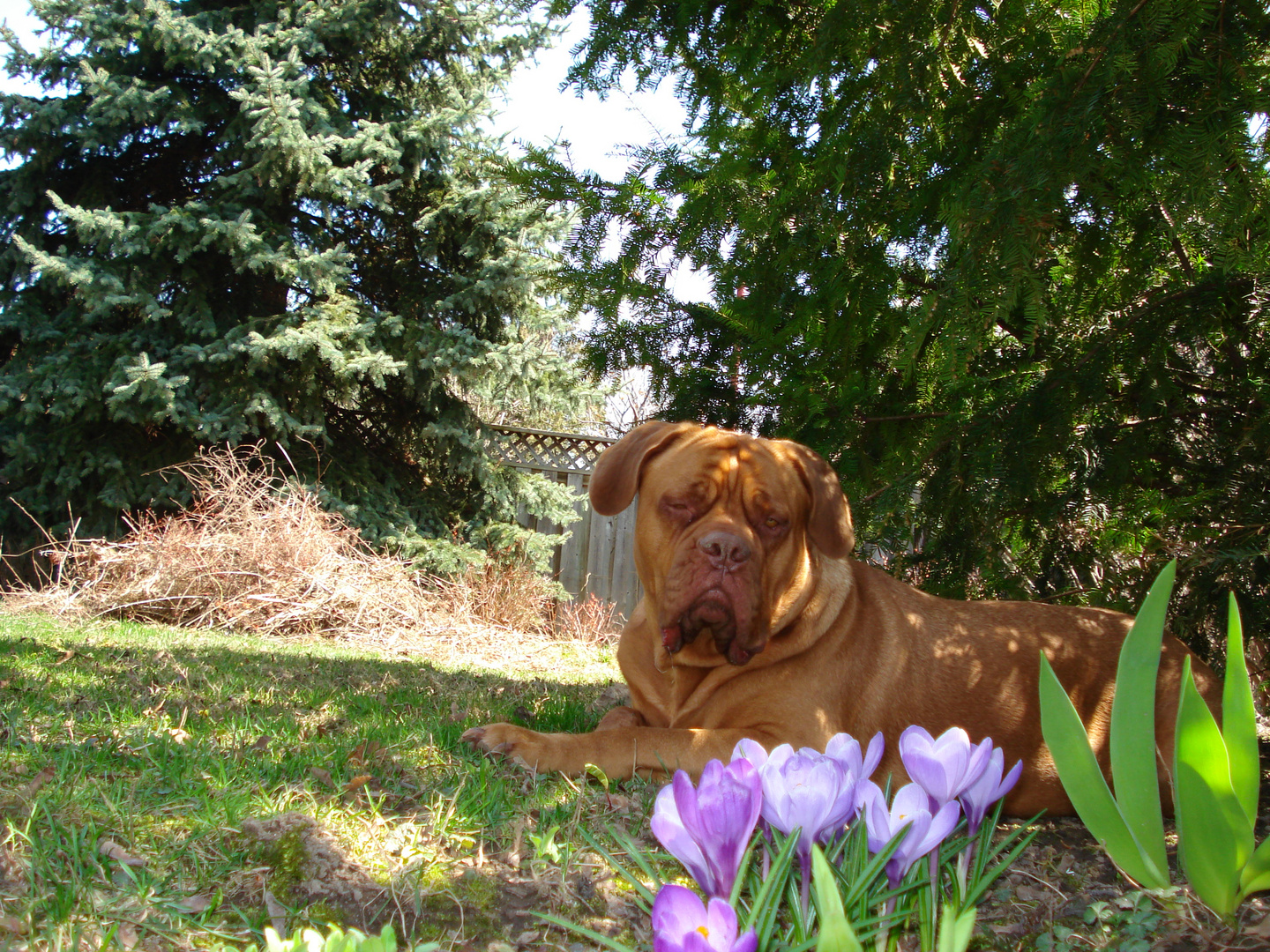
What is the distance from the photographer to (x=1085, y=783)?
154cm

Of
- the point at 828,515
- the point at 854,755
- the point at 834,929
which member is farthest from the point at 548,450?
the point at 834,929

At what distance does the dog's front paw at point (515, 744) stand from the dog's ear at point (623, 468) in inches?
31.7

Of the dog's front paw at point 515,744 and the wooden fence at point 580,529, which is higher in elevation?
the dog's front paw at point 515,744

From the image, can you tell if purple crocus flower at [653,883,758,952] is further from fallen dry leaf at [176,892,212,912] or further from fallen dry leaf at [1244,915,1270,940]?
fallen dry leaf at [1244,915,1270,940]

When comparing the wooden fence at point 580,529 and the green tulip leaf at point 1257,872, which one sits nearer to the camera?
the green tulip leaf at point 1257,872

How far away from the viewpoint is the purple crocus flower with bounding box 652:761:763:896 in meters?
1.23

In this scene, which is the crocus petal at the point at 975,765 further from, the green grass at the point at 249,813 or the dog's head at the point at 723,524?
the dog's head at the point at 723,524

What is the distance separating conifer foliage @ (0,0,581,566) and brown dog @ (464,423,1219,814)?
5.74 m

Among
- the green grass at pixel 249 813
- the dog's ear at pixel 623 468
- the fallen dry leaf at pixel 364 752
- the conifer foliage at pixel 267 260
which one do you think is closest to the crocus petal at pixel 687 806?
the green grass at pixel 249 813

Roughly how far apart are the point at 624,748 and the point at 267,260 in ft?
25.0

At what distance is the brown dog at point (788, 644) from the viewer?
2.74 metres

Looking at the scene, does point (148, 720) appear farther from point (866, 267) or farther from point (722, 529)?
point (866, 267)

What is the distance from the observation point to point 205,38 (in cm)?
886

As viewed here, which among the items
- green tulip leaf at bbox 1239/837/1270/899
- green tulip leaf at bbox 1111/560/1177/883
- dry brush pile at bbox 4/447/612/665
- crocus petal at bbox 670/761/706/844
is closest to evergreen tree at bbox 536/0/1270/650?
green tulip leaf at bbox 1111/560/1177/883
